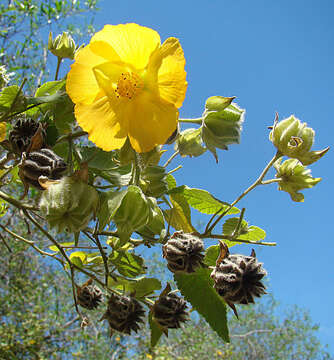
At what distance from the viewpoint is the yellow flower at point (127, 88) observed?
0.69 meters

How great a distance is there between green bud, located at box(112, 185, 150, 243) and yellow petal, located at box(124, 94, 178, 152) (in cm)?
8

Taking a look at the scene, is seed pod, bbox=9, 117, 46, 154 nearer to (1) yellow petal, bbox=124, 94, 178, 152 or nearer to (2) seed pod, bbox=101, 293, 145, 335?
(1) yellow petal, bbox=124, 94, 178, 152

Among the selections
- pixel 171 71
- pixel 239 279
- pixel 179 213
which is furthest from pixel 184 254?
pixel 171 71

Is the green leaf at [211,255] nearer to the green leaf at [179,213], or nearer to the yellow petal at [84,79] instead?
the green leaf at [179,213]

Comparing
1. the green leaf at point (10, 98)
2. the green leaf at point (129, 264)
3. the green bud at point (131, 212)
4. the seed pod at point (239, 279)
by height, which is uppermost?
the green leaf at point (10, 98)

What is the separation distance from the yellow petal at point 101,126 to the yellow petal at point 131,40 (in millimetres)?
114

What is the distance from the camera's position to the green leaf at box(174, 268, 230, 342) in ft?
2.33

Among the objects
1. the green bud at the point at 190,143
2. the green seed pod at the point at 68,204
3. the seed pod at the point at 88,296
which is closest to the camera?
the green seed pod at the point at 68,204

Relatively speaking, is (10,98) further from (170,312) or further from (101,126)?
(170,312)

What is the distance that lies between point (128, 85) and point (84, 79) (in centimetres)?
9

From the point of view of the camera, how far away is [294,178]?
0.87 m

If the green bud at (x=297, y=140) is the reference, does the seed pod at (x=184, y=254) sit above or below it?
below

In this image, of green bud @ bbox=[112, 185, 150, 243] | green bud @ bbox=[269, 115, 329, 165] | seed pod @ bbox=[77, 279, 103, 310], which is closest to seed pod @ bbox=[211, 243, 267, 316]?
green bud @ bbox=[112, 185, 150, 243]

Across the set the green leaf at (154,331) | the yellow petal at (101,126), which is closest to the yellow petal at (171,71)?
the yellow petal at (101,126)
